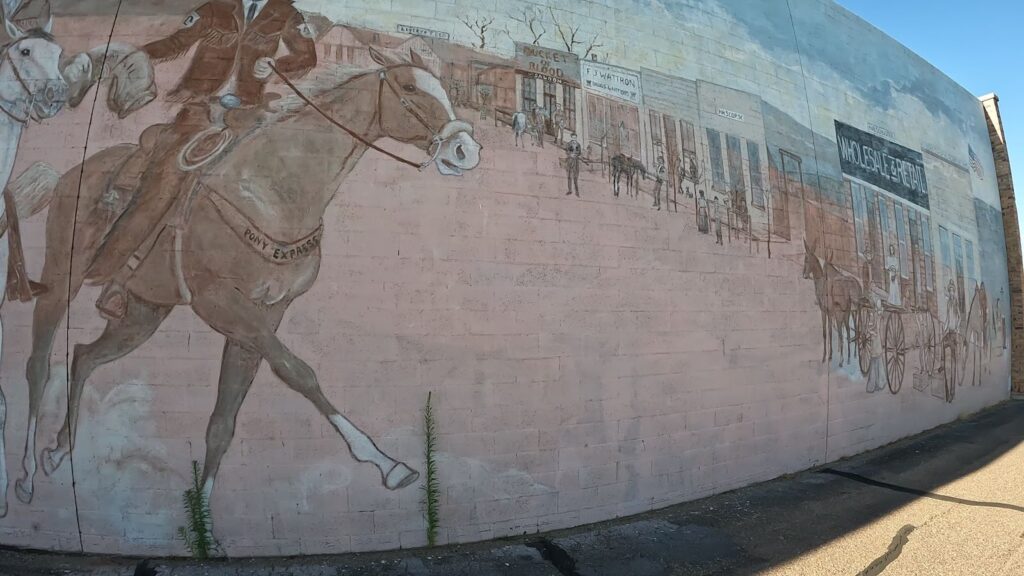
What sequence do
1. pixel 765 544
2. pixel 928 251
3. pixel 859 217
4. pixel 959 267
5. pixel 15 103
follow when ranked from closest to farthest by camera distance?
pixel 765 544, pixel 15 103, pixel 859 217, pixel 928 251, pixel 959 267

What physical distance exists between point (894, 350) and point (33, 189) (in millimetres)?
11080

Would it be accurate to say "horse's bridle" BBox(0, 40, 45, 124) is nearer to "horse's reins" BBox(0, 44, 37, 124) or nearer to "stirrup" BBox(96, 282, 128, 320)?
"horse's reins" BBox(0, 44, 37, 124)

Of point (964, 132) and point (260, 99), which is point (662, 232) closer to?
point (260, 99)

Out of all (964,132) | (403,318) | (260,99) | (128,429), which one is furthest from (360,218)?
(964,132)

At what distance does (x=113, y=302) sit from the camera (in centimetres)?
478

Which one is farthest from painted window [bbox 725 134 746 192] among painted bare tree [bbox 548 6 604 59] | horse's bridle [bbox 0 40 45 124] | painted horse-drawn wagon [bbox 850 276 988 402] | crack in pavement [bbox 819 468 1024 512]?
horse's bridle [bbox 0 40 45 124]

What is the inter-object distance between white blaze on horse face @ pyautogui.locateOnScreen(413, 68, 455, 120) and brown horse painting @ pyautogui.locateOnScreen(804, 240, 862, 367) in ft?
16.5

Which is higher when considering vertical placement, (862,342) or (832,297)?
(832,297)

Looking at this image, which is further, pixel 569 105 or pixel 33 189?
pixel 569 105

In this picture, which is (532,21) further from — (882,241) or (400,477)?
(882,241)

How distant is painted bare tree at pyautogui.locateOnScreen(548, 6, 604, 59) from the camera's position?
19.1 ft

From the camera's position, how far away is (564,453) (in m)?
5.39

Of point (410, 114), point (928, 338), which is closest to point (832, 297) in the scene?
point (928, 338)

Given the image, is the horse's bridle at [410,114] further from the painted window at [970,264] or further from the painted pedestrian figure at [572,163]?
the painted window at [970,264]
